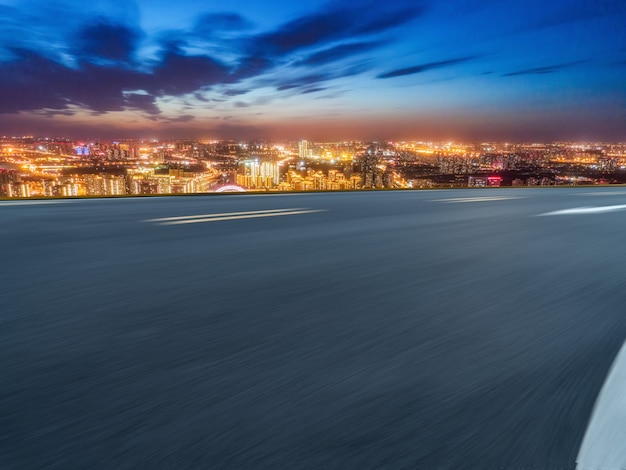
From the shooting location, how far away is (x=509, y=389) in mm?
1757

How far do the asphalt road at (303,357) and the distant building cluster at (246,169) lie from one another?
31.4 feet

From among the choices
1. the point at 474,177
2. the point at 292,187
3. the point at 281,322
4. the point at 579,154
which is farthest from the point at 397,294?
the point at 579,154

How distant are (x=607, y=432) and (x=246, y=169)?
15.1 meters

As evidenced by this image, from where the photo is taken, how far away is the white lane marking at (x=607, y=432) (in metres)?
1.35

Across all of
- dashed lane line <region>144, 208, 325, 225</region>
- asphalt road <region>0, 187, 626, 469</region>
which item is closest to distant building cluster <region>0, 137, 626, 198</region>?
dashed lane line <region>144, 208, 325, 225</region>

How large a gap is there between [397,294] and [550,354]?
47.9 inches

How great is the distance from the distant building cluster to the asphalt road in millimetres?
9578

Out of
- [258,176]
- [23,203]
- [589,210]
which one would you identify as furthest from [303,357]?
[258,176]

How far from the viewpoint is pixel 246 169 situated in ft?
52.2

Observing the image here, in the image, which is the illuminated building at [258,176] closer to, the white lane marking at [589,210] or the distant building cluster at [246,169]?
the distant building cluster at [246,169]

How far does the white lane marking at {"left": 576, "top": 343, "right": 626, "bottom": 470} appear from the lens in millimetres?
1354

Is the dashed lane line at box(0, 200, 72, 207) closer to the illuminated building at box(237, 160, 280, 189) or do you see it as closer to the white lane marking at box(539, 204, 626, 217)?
the illuminated building at box(237, 160, 280, 189)

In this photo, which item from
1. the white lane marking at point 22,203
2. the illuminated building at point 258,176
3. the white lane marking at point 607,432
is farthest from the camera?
the illuminated building at point 258,176

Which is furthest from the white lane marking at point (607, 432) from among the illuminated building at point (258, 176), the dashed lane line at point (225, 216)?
the illuminated building at point (258, 176)
